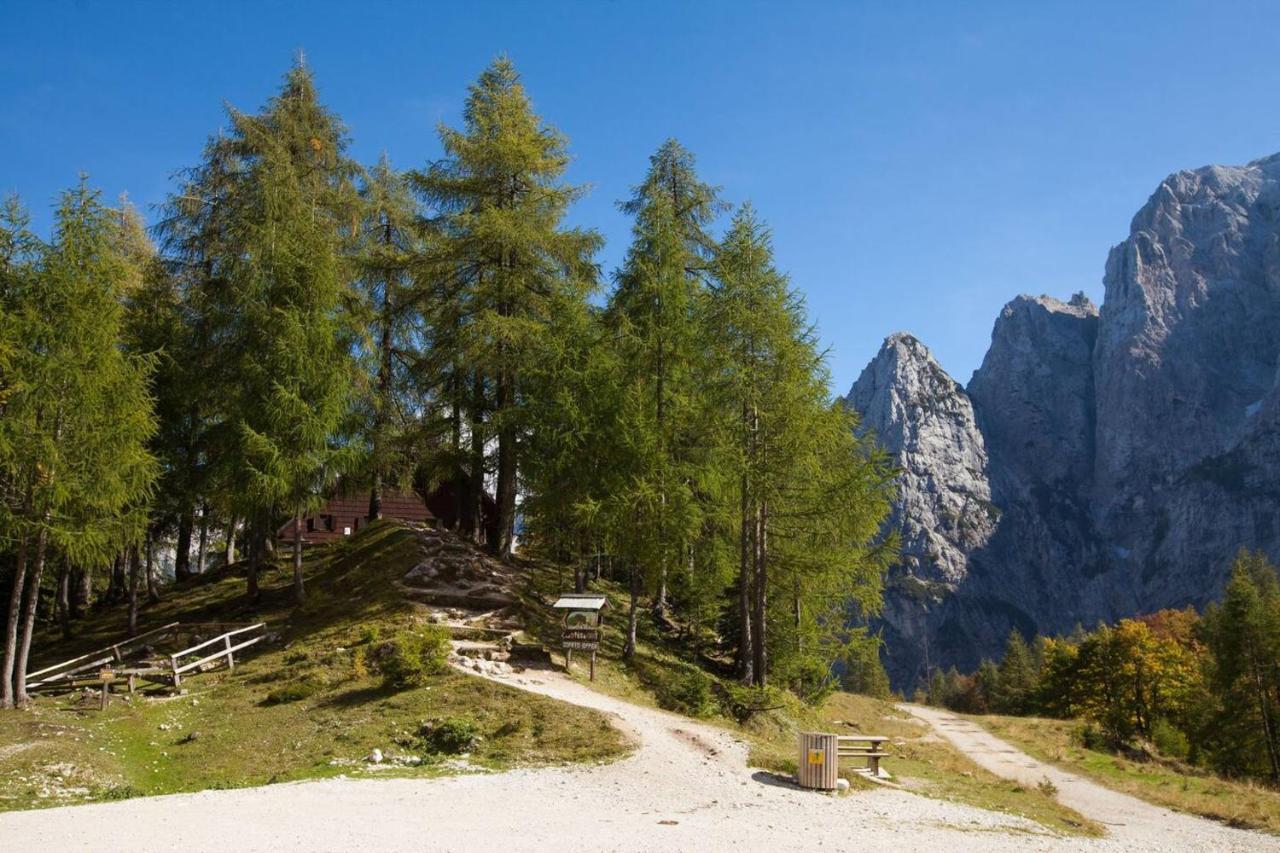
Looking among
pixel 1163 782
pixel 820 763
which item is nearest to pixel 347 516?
pixel 820 763

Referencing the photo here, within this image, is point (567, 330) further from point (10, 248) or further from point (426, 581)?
point (10, 248)

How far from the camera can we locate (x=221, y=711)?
56.7 ft

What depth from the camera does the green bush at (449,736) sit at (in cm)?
1526

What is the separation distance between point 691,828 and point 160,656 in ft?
55.4

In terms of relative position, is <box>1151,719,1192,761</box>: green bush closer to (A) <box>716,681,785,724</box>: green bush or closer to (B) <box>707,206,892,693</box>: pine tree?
(B) <box>707,206,892,693</box>: pine tree

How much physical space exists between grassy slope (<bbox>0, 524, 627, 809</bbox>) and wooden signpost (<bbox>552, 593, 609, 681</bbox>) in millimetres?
2262

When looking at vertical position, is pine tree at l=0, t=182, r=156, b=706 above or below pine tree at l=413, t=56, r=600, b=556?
below

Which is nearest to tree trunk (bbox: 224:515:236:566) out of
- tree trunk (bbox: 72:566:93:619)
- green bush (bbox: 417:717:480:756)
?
tree trunk (bbox: 72:566:93:619)

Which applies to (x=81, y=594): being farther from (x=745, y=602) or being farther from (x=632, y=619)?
(x=745, y=602)

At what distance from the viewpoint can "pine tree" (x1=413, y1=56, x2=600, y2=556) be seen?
82.5 feet

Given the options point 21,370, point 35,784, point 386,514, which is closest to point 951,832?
point 35,784

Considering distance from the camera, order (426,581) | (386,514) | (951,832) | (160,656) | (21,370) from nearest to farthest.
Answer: (951,832) → (21,370) → (160,656) → (426,581) → (386,514)

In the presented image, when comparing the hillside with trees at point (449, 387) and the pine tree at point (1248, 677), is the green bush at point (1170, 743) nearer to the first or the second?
the pine tree at point (1248, 677)

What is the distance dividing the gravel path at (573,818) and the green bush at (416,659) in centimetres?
443
